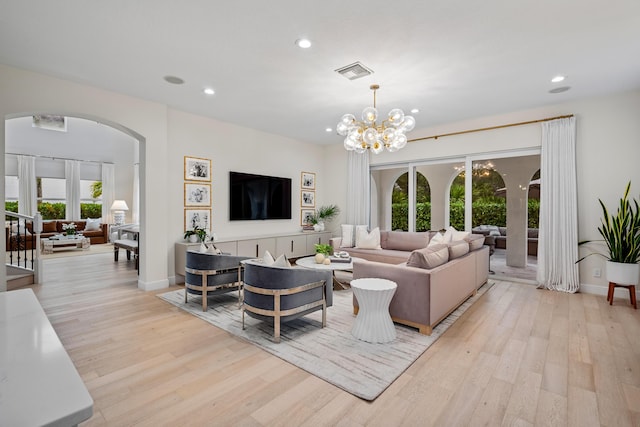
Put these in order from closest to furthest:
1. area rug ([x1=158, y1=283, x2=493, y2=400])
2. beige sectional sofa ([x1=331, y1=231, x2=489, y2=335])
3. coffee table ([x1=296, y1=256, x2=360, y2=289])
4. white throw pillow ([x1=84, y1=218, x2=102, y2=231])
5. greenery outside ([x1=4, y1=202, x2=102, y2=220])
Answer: area rug ([x1=158, y1=283, x2=493, y2=400]) → beige sectional sofa ([x1=331, y1=231, x2=489, y2=335]) → coffee table ([x1=296, y1=256, x2=360, y2=289]) → greenery outside ([x1=4, y1=202, x2=102, y2=220]) → white throw pillow ([x1=84, y1=218, x2=102, y2=231])

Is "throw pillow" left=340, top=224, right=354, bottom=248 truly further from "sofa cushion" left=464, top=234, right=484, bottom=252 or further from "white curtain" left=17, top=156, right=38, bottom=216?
"white curtain" left=17, top=156, right=38, bottom=216

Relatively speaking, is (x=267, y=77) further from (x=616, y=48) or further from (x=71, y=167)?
(x=71, y=167)

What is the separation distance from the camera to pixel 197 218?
17.9 ft

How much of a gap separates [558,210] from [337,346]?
4.21 meters

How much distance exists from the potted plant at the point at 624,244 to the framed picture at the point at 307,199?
5347mm

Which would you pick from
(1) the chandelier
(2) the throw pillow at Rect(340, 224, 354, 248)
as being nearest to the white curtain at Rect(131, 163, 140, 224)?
(2) the throw pillow at Rect(340, 224, 354, 248)

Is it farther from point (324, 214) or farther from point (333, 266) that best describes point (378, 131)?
point (324, 214)

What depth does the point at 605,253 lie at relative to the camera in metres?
4.56

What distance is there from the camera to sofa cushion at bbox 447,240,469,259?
378 centimetres

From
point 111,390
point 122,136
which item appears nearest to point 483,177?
point 111,390

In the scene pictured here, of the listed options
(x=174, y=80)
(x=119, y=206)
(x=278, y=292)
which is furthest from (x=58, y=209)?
(x=278, y=292)

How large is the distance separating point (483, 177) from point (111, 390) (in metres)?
6.03

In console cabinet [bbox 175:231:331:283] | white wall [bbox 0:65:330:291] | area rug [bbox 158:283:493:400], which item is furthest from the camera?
console cabinet [bbox 175:231:331:283]

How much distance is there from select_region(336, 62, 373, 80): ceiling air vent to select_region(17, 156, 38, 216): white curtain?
10.7 metres
